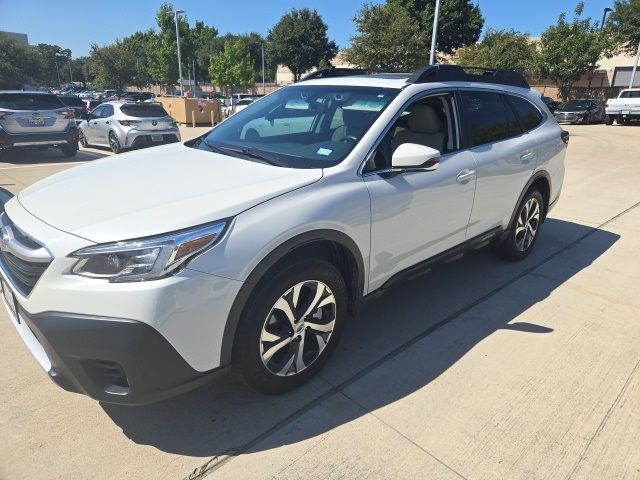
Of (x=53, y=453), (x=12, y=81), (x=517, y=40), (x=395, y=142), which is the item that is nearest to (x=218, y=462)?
(x=53, y=453)

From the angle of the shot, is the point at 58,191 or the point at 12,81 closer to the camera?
the point at 58,191

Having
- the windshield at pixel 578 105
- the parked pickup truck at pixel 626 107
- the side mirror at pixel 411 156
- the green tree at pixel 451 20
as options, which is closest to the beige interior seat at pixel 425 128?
the side mirror at pixel 411 156

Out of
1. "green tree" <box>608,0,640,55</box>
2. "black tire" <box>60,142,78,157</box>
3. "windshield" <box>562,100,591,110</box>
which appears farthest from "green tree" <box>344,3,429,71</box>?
"green tree" <box>608,0,640,55</box>

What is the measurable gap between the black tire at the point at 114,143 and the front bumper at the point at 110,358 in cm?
1122

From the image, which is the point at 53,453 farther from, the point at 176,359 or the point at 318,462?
the point at 318,462

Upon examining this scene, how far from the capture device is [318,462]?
2.24 meters

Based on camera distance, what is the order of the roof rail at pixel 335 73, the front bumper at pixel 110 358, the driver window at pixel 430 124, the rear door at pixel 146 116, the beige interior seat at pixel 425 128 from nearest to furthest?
1. the front bumper at pixel 110 358
2. the driver window at pixel 430 124
3. the beige interior seat at pixel 425 128
4. the roof rail at pixel 335 73
5. the rear door at pixel 146 116

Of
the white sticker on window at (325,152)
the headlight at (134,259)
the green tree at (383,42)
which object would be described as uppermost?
the green tree at (383,42)

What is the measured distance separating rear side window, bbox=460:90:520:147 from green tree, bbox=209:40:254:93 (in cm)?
5949

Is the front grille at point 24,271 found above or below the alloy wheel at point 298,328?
above

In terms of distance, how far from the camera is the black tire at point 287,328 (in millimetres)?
2297

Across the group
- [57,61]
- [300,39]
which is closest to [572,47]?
[300,39]

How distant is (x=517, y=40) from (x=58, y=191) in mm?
36802

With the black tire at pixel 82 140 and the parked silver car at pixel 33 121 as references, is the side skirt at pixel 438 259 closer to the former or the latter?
the parked silver car at pixel 33 121
